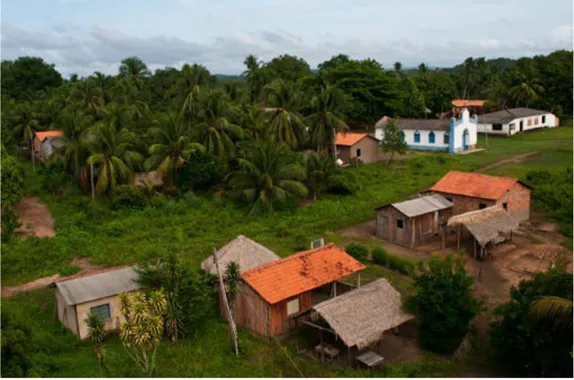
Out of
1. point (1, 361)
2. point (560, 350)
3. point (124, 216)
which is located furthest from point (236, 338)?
point (124, 216)

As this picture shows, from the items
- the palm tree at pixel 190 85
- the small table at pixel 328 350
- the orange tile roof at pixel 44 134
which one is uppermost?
the palm tree at pixel 190 85

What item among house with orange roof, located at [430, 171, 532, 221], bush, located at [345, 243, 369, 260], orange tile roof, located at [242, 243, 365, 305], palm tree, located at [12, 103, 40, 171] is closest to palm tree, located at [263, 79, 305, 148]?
house with orange roof, located at [430, 171, 532, 221]

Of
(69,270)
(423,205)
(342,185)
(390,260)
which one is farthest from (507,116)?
(69,270)

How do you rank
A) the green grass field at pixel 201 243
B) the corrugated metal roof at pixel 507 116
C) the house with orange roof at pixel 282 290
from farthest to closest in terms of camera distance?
the corrugated metal roof at pixel 507 116 < the house with orange roof at pixel 282 290 < the green grass field at pixel 201 243

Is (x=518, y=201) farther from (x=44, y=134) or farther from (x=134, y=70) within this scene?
(x=134, y=70)

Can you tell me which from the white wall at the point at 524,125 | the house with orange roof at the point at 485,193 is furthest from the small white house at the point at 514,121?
the house with orange roof at the point at 485,193

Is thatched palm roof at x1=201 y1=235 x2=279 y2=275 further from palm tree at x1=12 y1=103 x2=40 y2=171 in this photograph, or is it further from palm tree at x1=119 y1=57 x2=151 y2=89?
palm tree at x1=119 y1=57 x2=151 y2=89

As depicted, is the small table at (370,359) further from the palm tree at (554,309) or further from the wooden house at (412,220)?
the wooden house at (412,220)
